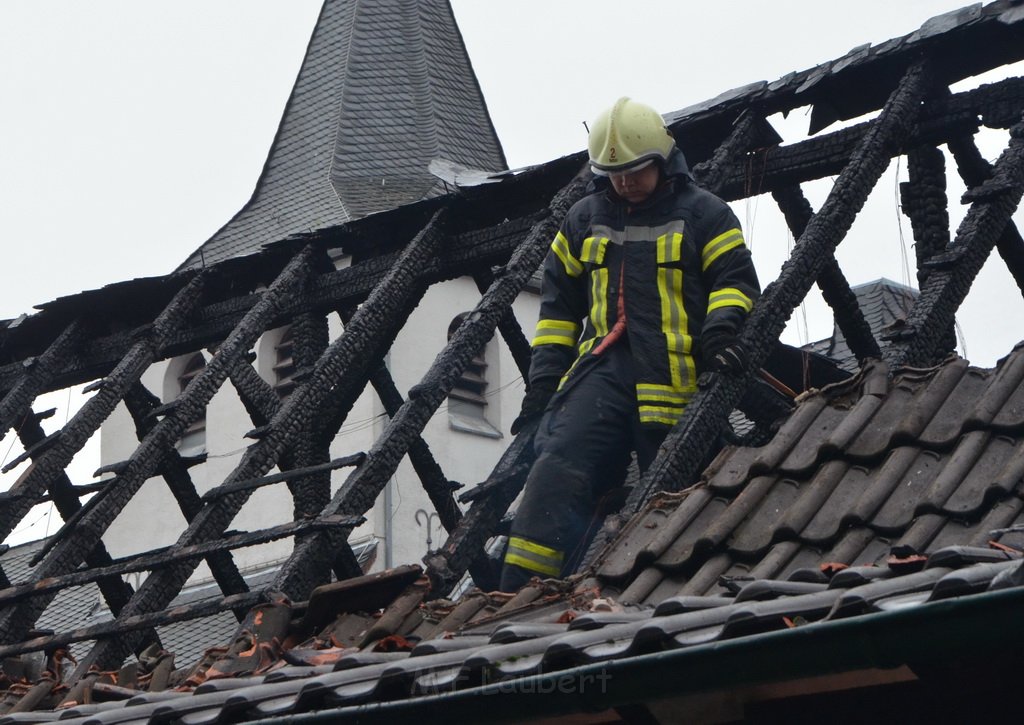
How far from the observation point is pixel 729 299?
719cm

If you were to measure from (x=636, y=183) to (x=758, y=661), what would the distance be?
163 inches

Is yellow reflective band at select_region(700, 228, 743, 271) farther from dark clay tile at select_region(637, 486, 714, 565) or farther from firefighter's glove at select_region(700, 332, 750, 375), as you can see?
dark clay tile at select_region(637, 486, 714, 565)

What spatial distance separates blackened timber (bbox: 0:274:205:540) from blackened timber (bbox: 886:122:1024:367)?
14.8ft

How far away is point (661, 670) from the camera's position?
12.1ft

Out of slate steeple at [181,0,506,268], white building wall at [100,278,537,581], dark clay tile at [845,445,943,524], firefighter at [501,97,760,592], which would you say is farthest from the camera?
white building wall at [100,278,537,581]

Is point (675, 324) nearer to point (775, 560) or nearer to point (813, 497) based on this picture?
point (813, 497)

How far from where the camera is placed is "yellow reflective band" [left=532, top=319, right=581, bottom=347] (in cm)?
763

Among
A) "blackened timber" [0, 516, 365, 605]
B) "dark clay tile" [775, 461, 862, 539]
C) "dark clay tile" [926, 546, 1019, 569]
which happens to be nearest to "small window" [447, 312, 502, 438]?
"blackened timber" [0, 516, 365, 605]

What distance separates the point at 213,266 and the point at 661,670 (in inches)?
285

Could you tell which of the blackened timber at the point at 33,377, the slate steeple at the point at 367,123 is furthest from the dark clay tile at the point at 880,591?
the slate steeple at the point at 367,123

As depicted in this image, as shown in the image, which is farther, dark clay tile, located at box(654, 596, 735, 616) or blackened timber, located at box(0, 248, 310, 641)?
blackened timber, located at box(0, 248, 310, 641)

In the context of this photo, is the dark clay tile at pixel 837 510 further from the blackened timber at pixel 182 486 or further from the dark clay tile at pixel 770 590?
the blackened timber at pixel 182 486

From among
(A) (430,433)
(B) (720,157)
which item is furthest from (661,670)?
(A) (430,433)

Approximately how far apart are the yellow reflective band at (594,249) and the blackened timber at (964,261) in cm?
125
